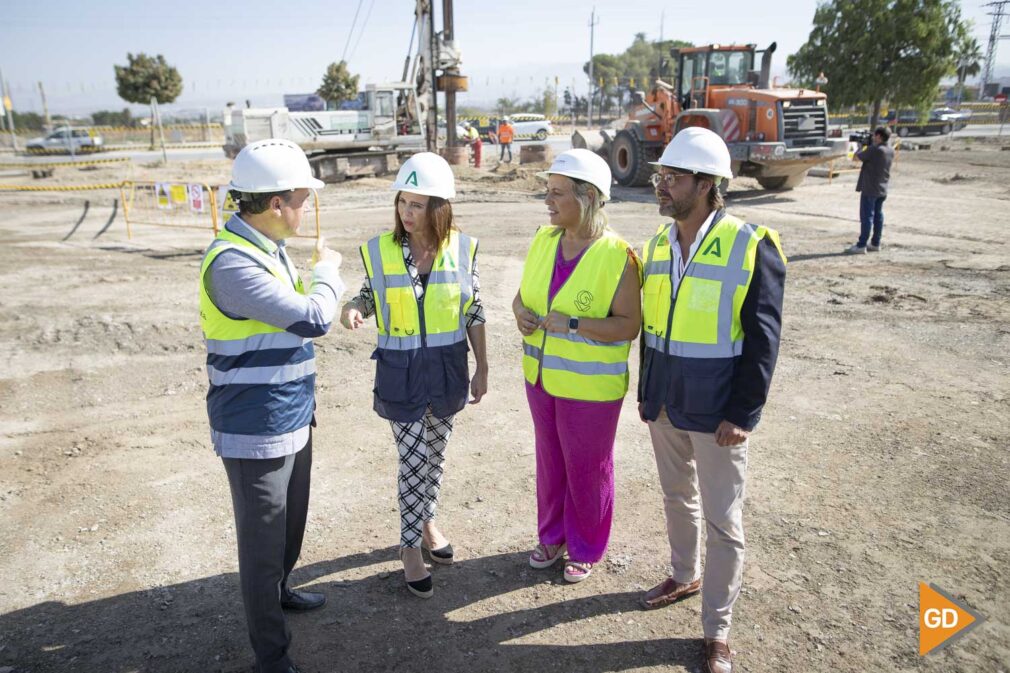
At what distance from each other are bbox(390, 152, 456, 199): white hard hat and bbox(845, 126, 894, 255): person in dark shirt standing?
918cm

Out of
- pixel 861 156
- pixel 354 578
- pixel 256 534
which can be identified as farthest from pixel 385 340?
pixel 861 156

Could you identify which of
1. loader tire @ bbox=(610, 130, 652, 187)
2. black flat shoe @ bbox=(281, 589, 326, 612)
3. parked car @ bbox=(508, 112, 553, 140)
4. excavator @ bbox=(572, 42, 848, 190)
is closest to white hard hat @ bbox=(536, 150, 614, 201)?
black flat shoe @ bbox=(281, 589, 326, 612)

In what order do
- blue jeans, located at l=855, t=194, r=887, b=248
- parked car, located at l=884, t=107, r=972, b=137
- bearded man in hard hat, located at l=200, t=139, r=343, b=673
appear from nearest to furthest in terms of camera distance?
bearded man in hard hat, located at l=200, t=139, r=343, b=673 < blue jeans, located at l=855, t=194, r=887, b=248 < parked car, located at l=884, t=107, r=972, b=137

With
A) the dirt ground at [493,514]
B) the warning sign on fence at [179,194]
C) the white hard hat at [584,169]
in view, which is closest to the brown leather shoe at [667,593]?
the dirt ground at [493,514]

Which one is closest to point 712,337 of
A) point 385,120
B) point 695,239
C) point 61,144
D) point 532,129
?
point 695,239

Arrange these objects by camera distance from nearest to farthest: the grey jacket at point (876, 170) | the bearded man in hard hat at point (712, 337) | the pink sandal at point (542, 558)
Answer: the bearded man in hard hat at point (712, 337) → the pink sandal at point (542, 558) → the grey jacket at point (876, 170)

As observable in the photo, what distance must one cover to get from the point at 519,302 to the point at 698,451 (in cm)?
110

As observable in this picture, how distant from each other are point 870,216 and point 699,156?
9124 millimetres

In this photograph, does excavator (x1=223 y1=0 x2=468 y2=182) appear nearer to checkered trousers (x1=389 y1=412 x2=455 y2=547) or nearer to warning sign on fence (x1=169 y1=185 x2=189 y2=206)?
warning sign on fence (x1=169 y1=185 x2=189 y2=206)

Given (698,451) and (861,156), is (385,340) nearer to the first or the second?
(698,451)

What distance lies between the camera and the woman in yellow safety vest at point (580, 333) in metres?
3.13

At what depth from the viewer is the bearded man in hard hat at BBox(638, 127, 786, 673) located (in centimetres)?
272

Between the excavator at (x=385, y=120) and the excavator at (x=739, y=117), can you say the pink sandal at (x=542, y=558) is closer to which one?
the excavator at (x=739, y=117)

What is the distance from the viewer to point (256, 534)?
8.66ft
